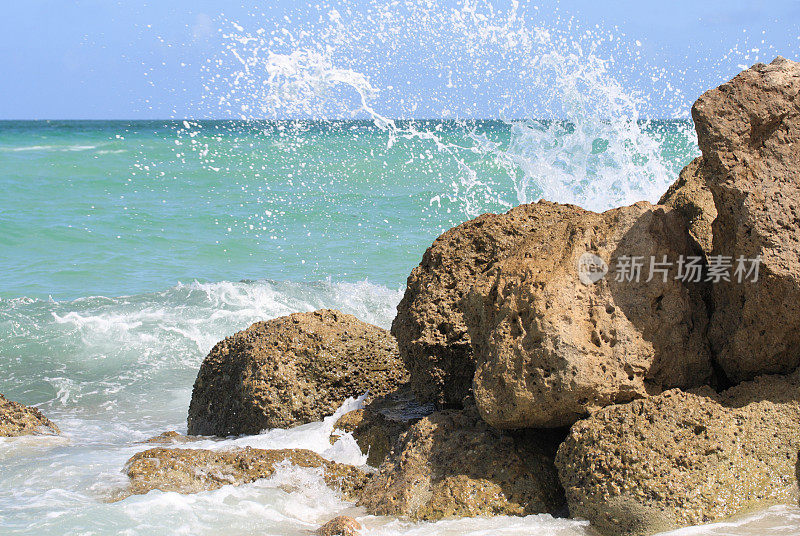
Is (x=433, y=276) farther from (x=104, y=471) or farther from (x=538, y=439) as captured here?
(x=104, y=471)

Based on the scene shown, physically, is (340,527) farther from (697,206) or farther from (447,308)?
(697,206)

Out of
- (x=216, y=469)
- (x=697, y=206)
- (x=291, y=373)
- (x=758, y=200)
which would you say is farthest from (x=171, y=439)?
(x=758, y=200)

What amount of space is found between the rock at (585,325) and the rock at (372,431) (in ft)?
2.60

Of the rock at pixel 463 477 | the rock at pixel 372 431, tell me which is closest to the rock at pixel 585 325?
the rock at pixel 463 477

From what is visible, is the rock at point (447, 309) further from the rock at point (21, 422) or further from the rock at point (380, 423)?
the rock at point (21, 422)

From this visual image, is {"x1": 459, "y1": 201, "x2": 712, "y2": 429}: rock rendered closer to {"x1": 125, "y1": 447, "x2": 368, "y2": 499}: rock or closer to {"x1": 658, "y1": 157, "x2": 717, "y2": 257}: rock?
{"x1": 658, "y1": 157, "x2": 717, "y2": 257}: rock

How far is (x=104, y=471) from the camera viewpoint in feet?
12.3

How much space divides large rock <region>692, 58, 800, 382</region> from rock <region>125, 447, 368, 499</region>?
5.56 ft

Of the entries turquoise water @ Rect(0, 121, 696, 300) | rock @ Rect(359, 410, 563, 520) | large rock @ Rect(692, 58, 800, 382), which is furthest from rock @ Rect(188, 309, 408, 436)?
turquoise water @ Rect(0, 121, 696, 300)

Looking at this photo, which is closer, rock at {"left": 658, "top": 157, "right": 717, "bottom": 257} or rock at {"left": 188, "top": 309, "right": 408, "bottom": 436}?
rock at {"left": 658, "top": 157, "right": 717, "bottom": 257}

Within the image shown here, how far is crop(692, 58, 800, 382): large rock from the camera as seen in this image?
2.98 m

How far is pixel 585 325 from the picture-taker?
306cm

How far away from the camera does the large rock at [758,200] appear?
117 inches

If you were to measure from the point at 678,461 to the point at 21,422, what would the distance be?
3.65 m
